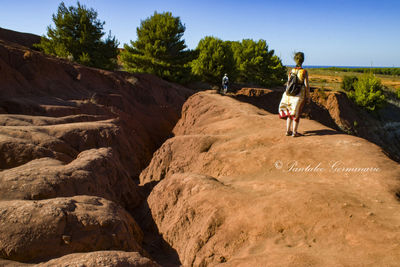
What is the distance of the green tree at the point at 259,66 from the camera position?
3219cm

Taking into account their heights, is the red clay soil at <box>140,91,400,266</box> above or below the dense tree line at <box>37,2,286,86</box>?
below

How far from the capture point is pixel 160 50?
24875 mm

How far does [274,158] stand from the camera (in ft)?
17.7

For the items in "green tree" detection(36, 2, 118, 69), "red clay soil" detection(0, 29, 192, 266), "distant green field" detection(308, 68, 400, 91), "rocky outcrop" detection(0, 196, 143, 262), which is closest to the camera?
"rocky outcrop" detection(0, 196, 143, 262)

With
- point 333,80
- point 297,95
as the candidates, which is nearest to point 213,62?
point 297,95

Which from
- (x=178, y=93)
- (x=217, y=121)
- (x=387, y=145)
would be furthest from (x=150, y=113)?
(x=387, y=145)

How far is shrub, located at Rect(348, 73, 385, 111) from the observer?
1072 inches

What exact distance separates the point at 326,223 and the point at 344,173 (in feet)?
5.04

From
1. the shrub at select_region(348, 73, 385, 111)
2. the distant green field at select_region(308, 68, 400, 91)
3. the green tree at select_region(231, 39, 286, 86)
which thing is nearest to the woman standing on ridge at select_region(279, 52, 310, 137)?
the distant green field at select_region(308, 68, 400, 91)

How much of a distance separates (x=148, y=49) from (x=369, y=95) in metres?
21.8

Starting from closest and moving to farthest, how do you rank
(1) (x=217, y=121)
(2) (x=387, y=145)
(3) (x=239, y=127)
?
(3) (x=239, y=127) < (1) (x=217, y=121) < (2) (x=387, y=145)

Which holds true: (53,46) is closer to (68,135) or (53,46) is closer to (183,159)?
(68,135)

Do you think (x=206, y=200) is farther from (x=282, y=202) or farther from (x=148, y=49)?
(x=148, y=49)

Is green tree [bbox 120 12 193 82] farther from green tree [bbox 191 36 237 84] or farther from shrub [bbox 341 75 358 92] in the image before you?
shrub [bbox 341 75 358 92]
